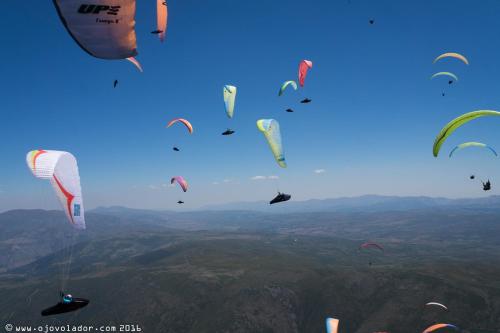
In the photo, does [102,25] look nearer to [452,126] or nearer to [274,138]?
[274,138]

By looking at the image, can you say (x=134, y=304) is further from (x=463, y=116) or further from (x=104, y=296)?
(x=463, y=116)

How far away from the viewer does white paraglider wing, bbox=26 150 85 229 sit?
1803 centimetres

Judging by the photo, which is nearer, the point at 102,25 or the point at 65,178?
the point at 102,25

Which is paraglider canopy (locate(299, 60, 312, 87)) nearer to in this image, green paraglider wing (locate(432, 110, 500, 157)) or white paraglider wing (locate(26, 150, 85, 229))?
green paraglider wing (locate(432, 110, 500, 157))

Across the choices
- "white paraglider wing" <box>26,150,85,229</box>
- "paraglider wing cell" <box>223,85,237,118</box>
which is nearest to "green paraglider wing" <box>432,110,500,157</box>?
"paraglider wing cell" <box>223,85,237,118</box>

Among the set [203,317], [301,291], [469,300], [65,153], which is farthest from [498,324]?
[65,153]

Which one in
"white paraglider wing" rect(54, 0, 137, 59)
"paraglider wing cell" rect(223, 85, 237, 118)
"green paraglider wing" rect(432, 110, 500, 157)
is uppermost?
"paraglider wing cell" rect(223, 85, 237, 118)

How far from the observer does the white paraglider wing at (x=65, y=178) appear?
59.2 feet

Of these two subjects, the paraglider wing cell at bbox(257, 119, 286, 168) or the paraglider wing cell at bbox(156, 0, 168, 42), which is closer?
the paraglider wing cell at bbox(156, 0, 168, 42)

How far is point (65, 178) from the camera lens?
62.5 feet

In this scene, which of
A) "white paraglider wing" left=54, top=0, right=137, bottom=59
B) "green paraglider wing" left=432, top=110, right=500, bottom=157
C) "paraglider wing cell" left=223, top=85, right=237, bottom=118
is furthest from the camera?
"paraglider wing cell" left=223, top=85, right=237, bottom=118

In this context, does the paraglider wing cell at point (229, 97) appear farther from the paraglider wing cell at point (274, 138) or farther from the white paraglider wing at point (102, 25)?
the white paraglider wing at point (102, 25)

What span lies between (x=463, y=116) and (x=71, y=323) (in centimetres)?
19766

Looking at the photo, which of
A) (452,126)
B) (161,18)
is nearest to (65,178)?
(161,18)
